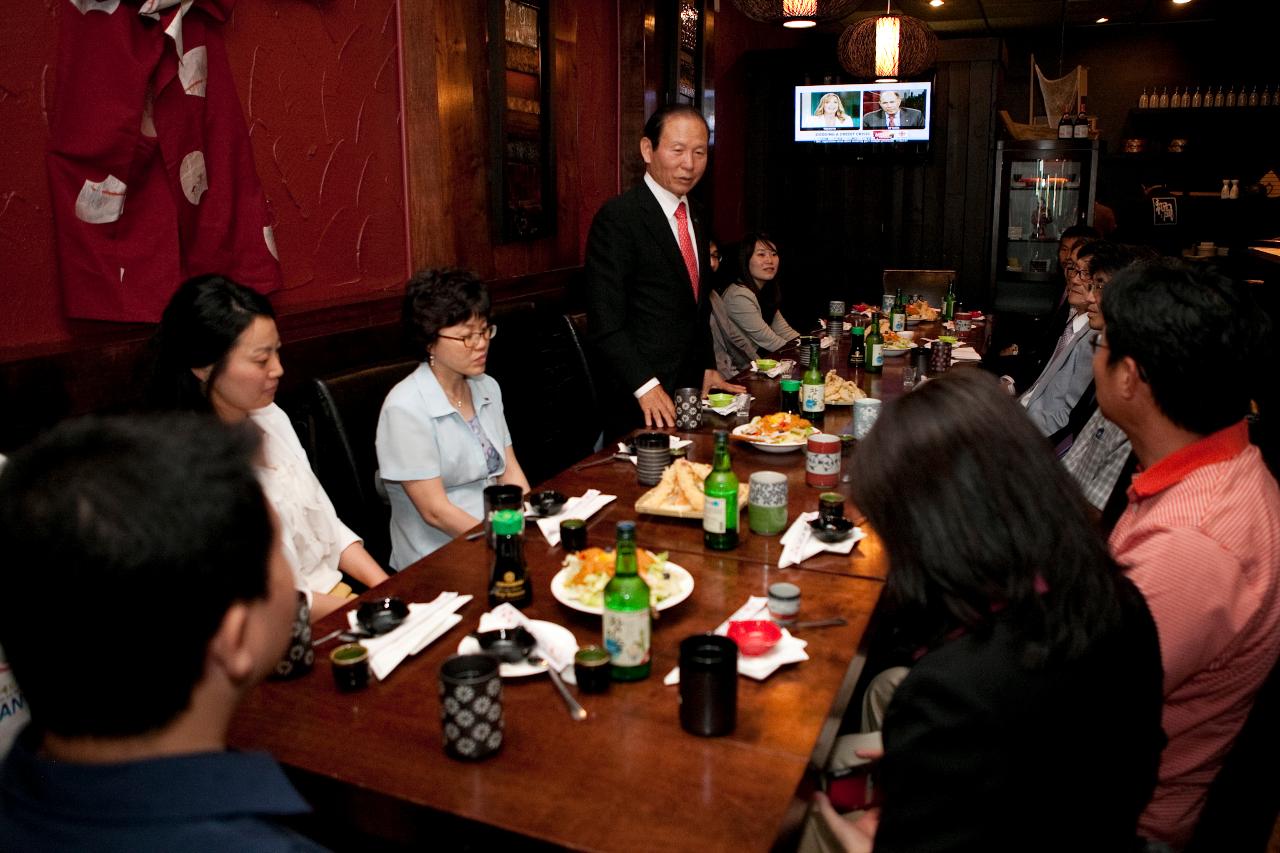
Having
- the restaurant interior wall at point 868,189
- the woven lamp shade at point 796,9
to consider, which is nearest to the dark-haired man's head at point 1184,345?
the woven lamp shade at point 796,9

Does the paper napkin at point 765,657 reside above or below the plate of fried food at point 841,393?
below

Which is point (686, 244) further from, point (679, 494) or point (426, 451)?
point (679, 494)

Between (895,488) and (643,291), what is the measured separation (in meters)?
2.50

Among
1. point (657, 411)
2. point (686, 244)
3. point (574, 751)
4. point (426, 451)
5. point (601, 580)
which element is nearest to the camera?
point (574, 751)

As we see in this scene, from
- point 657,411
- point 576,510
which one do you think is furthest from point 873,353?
point 576,510

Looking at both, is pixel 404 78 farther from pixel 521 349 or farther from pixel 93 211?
pixel 93 211

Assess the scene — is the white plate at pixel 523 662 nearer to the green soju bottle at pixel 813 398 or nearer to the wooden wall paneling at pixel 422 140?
the green soju bottle at pixel 813 398

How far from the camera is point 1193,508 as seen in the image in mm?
1501

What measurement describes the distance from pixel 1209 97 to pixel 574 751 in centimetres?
982

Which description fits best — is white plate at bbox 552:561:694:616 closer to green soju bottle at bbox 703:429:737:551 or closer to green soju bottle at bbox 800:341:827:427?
green soju bottle at bbox 703:429:737:551

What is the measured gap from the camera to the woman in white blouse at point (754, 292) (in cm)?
529

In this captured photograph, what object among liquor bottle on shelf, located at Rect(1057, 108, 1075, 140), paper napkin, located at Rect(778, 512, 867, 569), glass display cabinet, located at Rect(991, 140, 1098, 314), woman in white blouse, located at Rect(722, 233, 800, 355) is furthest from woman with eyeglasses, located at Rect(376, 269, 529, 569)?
liquor bottle on shelf, located at Rect(1057, 108, 1075, 140)

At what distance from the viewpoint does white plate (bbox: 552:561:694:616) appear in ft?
5.40

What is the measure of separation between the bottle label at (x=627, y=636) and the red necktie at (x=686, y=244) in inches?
92.9
